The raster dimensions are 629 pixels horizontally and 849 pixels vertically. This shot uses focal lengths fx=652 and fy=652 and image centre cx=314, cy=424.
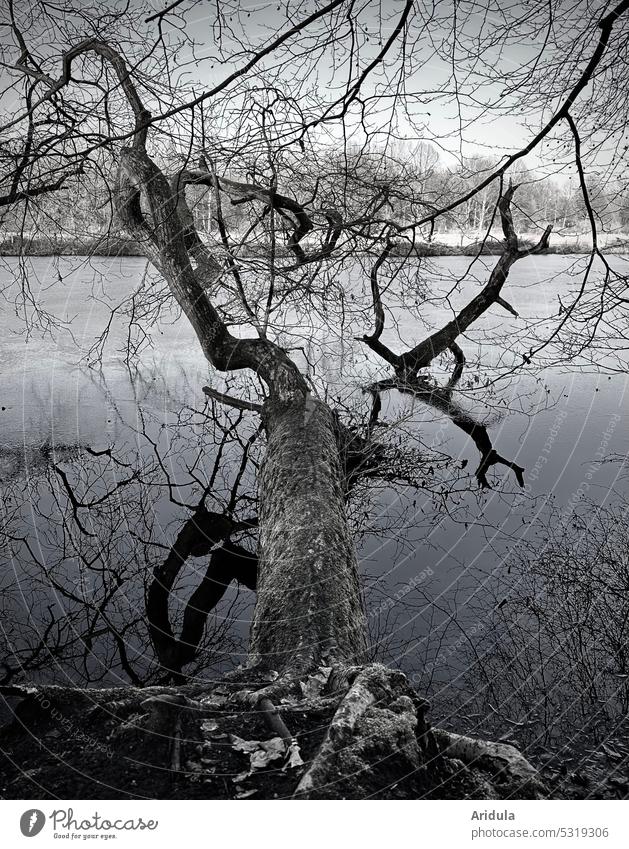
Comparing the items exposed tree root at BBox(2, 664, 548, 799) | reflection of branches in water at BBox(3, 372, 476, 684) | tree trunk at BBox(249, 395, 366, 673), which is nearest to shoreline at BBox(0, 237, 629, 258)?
tree trunk at BBox(249, 395, 366, 673)

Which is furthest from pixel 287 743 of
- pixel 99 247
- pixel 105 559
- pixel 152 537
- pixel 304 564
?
pixel 99 247

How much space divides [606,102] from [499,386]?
5.51 meters

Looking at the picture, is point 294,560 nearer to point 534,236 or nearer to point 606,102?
point 606,102

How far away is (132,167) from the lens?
22.2ft

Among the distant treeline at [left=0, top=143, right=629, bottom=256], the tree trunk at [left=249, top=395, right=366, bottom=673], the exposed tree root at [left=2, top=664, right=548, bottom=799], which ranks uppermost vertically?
the distant treeline at [left=0, top=143, right=629, bottom=256]

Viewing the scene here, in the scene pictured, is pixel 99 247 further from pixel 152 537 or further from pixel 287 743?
pixel 287 743

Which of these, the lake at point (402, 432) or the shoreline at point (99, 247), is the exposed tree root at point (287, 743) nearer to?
the lake at point (402, 432)

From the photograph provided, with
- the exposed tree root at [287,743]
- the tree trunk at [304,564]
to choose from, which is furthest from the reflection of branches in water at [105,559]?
the exposed tree root at [287,743]

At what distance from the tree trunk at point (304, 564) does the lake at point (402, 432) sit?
547 mm

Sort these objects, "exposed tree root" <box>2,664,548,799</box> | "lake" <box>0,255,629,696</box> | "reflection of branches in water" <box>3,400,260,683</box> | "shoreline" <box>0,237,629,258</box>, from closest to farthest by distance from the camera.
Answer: "exposed tree root" <box>2,664,548,799</box> → "reflection of branches in water" <box>3,400,260,683</box> → "lake" <box>0,255,629,696</box> → "shoreline" <box>0,237,629,258</box>

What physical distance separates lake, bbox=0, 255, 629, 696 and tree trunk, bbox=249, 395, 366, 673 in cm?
55

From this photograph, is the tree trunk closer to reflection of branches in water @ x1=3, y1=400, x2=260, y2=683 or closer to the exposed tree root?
the exposed tree root

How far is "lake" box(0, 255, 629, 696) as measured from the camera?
169 inches

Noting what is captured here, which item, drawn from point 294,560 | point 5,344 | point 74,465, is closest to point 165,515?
point 74,465
